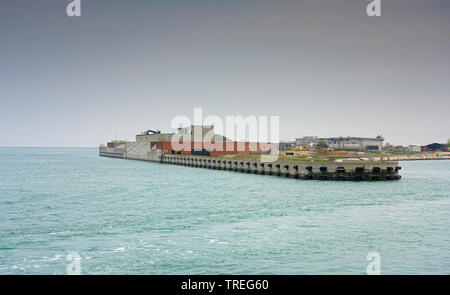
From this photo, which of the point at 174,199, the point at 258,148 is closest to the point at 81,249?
the point at 174,199

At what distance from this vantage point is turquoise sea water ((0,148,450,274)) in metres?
14.8

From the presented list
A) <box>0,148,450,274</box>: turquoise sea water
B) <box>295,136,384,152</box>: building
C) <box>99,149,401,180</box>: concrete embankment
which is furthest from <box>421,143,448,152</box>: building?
<box>0,148,450,274</box>: turquoise sea water

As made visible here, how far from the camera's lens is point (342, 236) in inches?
763

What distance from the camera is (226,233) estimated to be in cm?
1998

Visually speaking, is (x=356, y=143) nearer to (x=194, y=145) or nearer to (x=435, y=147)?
(x=435, y=147)

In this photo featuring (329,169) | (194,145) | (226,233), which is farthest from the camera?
(194,145)

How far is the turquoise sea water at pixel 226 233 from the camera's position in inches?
584

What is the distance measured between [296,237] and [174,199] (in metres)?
17.2

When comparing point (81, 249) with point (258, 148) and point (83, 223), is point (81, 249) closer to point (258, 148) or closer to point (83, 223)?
point (83, 223)

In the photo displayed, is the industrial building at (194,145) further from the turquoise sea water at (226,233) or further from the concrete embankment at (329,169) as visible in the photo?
the turquoise sea water at (226,233)

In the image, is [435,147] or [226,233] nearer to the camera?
[226,233]

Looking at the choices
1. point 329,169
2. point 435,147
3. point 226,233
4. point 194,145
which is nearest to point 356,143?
point 435,147
